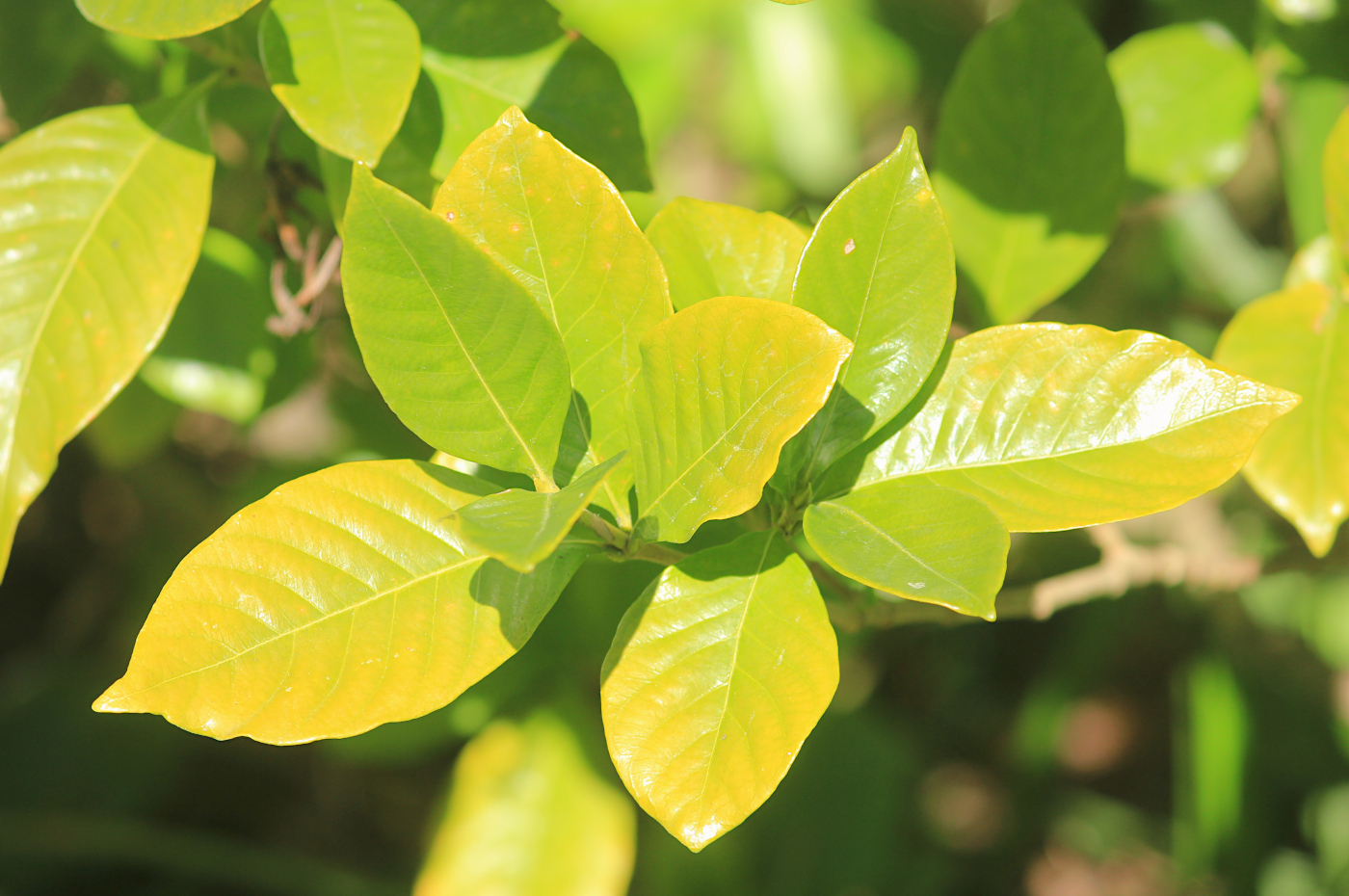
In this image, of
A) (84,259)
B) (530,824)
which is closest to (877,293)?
(84,259)

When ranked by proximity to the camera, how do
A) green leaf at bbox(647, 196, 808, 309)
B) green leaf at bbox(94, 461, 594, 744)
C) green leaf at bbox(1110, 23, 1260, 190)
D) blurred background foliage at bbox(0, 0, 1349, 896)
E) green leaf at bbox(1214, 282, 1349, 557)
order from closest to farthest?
green leaf at bbox(94, 461, 594, 744) → green leaf at bbox(647, 196, 808, 309) → green leaf at bbox(1214, 282, 1349, 557) → green leaf at bbox(1110, 23, 1260, 190) → blurred background foliage at bbox(0, 0, 1349, 896)

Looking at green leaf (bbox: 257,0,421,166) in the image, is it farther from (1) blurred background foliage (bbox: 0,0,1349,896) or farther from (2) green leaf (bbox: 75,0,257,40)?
(1) blurred background foliage (bbox: 0,0,1349,896)

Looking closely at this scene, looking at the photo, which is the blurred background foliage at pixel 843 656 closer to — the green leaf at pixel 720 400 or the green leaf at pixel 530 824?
the green leaf at pixel 530 824

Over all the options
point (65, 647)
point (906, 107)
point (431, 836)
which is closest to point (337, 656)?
point (431, 836)

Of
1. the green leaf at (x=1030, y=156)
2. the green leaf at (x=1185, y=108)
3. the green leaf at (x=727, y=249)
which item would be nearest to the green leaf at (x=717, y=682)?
the green leaf at (x=727, y=249)

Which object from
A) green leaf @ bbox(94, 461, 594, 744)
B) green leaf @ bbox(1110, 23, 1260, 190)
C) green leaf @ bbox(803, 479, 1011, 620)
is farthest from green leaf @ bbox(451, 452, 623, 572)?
green leaf @ bbox(1110, 23, 1260, 190)

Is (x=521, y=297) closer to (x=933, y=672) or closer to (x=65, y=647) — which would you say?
(x=933, y=672)

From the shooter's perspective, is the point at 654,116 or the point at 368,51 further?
the point at 654,116
